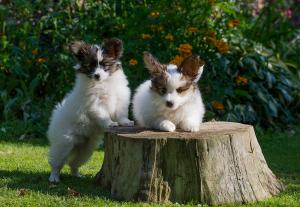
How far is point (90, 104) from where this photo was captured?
7414 mm

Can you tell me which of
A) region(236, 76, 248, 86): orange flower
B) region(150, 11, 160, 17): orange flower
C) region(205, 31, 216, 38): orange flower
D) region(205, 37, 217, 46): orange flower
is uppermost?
region(150, 11, 160, 17): orange flower

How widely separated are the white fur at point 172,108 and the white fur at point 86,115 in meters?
0.54

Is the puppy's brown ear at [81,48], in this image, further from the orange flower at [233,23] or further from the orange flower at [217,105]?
the orange flower at [233,23]

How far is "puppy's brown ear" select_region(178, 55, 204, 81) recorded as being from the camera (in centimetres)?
661

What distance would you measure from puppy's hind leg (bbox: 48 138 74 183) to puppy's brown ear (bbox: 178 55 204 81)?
170cm

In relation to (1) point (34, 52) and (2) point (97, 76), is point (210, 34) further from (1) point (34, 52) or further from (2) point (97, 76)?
(2) point (97, 76)

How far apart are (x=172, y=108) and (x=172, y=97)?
129mm

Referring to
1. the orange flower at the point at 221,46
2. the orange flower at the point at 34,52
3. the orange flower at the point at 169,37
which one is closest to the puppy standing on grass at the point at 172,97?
the orange flower at the point at 169,37

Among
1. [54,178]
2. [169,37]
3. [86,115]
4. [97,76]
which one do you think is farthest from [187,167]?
[169,37]

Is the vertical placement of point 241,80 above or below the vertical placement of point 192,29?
below

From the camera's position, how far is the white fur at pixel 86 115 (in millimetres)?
7391

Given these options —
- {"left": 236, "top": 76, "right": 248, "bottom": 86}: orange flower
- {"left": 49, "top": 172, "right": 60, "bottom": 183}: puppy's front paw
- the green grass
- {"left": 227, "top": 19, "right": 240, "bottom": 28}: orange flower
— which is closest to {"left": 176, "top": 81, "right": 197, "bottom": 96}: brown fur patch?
the green grass

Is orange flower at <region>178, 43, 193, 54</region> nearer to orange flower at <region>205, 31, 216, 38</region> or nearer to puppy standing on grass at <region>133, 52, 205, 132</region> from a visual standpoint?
orange flower at <region>205, 31, 216, 38</region>

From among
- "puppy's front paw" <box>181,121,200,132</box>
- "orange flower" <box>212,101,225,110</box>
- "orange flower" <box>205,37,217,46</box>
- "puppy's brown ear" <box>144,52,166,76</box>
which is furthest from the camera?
"orange flower" <box>205,37,217,46</box>
